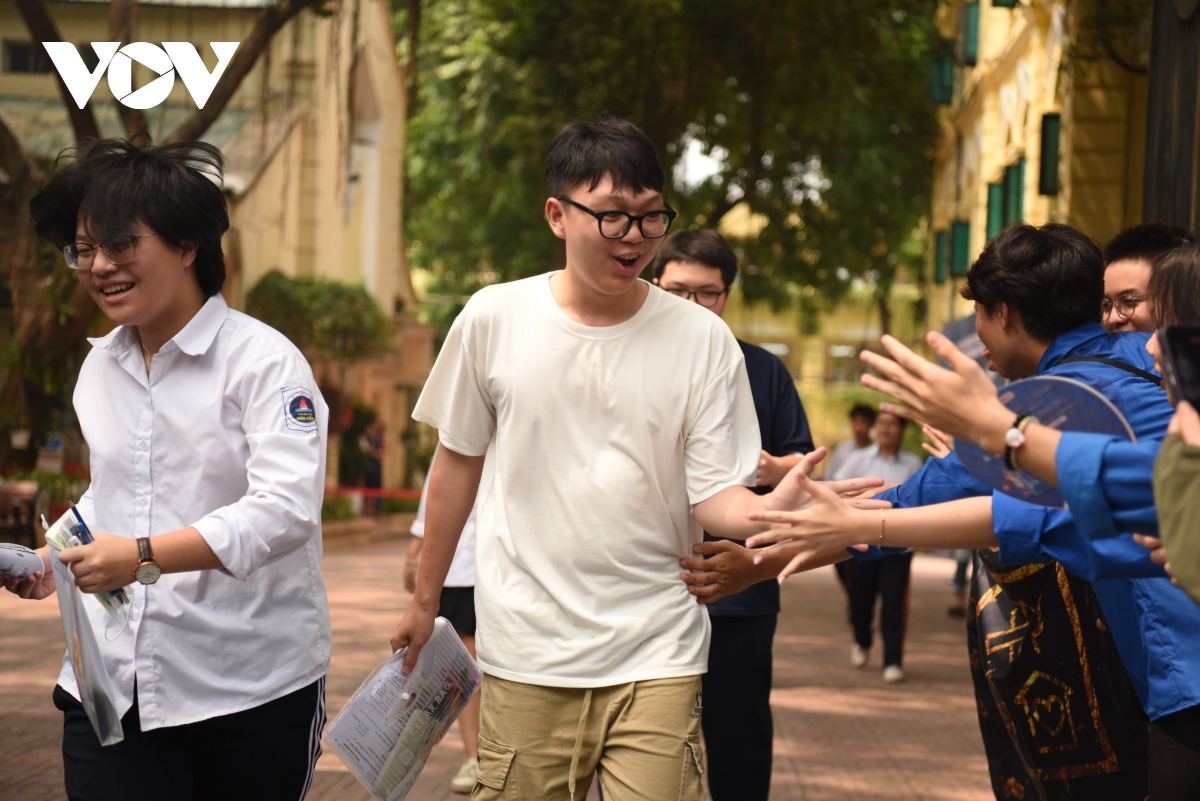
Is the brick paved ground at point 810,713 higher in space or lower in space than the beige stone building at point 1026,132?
lower

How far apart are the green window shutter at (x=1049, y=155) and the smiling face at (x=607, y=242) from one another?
11.5 meters

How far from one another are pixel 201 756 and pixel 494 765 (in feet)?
2.15

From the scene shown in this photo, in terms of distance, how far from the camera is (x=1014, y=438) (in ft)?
7.44

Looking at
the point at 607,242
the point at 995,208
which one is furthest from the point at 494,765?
the point at 995,208

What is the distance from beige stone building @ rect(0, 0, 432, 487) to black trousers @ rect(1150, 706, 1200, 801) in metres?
7.87

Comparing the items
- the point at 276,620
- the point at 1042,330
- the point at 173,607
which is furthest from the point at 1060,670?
the point at 173,607

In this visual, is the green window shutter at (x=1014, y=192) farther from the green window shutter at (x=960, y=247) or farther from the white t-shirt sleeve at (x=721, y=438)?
the white t-shirt sleeve at (x=721, y=438)

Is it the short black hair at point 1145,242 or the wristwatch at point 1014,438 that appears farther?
the short black hair at point 1145,242

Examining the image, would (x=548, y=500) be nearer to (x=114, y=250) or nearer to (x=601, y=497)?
(x=601, y=497)

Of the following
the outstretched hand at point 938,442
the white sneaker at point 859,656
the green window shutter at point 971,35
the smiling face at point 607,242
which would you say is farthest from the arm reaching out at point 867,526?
the green window shutter at point 971,35

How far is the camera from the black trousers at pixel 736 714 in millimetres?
4281

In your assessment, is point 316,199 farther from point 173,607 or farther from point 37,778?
point 173,607

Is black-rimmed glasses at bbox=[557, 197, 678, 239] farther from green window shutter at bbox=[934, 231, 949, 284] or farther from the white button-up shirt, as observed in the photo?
green window shutter at bbox=[934, 231, 949, 284]

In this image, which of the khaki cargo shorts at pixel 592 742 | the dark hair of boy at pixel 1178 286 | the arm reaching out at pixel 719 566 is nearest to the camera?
the dark hair of boy at pixel 1178 286
